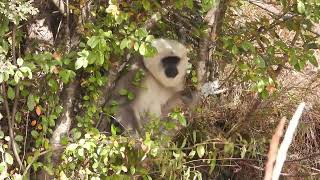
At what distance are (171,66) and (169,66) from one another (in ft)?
Answer: 0.05

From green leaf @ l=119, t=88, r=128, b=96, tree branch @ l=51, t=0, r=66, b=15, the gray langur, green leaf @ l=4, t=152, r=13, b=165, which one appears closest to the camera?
green leaf @ l=4, t=152, r=13, b=165

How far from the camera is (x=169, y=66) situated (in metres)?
3.74

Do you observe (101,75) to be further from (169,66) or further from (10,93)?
(169,66)

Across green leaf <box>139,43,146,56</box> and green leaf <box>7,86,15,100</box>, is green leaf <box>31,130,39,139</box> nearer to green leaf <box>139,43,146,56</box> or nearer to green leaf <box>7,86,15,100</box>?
green leaf <box>7,86,15,100</box>

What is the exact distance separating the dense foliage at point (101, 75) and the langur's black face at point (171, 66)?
1.05 feet

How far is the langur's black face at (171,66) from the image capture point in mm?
3729

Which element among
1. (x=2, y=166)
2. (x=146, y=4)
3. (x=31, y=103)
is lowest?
(x=2, y=166)

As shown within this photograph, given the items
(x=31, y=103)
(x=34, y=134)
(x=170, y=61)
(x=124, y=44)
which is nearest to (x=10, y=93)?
(x=31, y=103)

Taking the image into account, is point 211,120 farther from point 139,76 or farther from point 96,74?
point 96,74

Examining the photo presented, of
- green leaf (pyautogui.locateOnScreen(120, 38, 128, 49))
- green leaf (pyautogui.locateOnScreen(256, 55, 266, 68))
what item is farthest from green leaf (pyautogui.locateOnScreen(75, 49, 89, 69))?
green leaf (pyautogui.locateOnScreen(256, 55, 266, 68))

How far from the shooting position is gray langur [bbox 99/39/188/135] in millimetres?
3488

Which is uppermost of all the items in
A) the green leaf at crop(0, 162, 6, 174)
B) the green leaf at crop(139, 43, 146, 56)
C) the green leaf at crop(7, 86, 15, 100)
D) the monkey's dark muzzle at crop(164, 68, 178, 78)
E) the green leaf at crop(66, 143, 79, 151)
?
the green leaf at crop(139, 43, 146, 56)

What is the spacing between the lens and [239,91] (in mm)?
4316

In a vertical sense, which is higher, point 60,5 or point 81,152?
point 60,5
